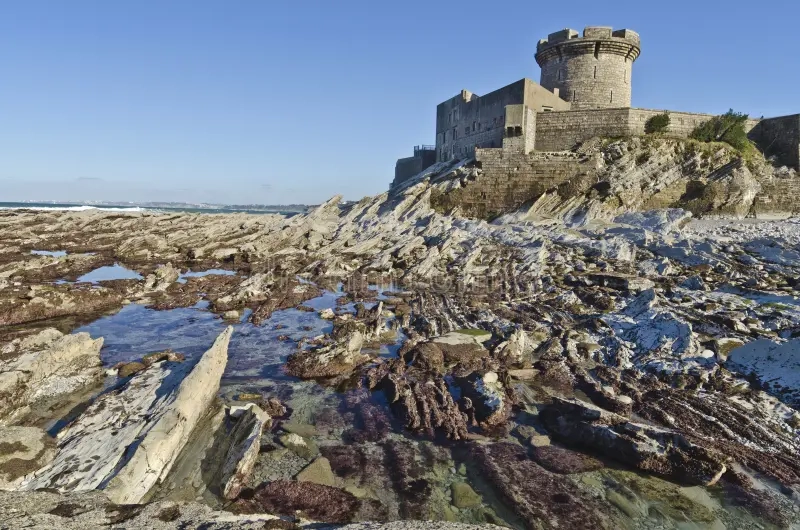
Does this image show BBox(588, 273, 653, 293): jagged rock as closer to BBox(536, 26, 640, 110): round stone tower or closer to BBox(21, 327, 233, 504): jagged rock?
BBox(21, 327, 233, 504): jagged rock

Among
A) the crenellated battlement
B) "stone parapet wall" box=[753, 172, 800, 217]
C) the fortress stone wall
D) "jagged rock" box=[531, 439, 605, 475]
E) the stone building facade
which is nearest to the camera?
"jagged rock" box=[531, 439, 605, 475]

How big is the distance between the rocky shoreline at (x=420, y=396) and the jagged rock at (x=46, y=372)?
0.16 feet

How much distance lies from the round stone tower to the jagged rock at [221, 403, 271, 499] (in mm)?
35210

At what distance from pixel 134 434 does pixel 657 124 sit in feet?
113

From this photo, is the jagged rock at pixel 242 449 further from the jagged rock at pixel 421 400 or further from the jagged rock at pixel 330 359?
the jagged rock at pixel 330 359

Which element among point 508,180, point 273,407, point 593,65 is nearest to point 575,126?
point 508,180

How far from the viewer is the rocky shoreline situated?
6125mm

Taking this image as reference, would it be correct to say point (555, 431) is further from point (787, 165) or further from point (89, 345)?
point (787, 165)

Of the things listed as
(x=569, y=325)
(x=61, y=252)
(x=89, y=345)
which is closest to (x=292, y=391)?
(x=89, y=345)

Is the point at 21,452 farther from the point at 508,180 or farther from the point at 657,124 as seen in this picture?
the point at 657,124

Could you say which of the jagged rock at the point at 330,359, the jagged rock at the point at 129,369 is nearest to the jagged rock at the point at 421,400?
the jagged rock at the point at 330,359

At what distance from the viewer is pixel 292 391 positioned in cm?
979

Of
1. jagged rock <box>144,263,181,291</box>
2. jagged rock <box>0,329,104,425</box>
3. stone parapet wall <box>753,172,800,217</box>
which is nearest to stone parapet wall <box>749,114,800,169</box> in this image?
stone parapet wall <box>753,172,800,217</box>

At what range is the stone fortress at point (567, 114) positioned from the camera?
31672 millimetres
